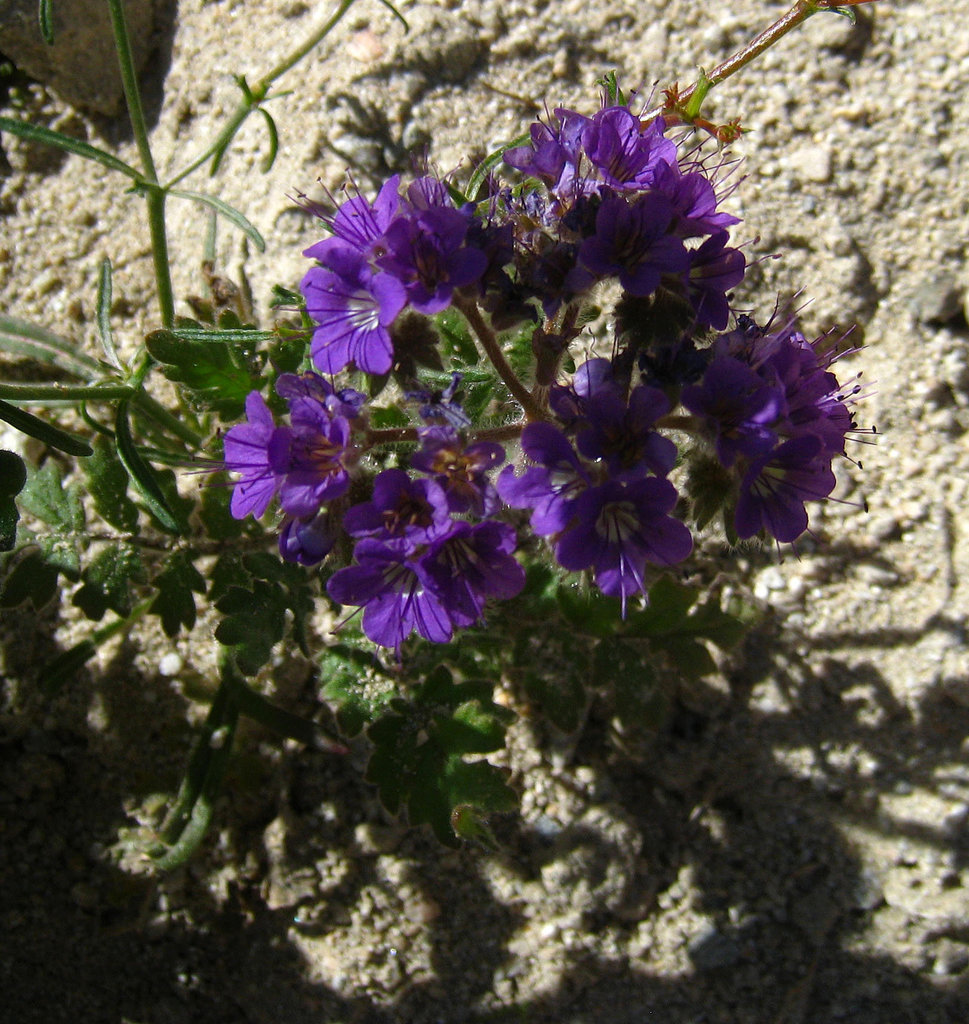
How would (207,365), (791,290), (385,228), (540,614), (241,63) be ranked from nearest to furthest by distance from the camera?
(385,228) < (207,365) < (540,614) < (791,290) < (241,63)

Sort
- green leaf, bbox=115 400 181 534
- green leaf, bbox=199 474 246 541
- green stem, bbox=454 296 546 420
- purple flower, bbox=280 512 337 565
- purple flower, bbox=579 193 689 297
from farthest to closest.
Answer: green leaf, bbox=199 474 246 541 < green leaf, bbox=115 400 181 534 < green stem, bbox=454 296 546 420 < purple flower, bbox=280 512 337 565 < purple flower, bbox=579 193 689 297

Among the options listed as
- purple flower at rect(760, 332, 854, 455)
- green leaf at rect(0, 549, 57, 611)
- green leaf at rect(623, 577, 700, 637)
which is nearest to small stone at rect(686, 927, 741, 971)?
green leaf at rect(623, 577, 700, 637)

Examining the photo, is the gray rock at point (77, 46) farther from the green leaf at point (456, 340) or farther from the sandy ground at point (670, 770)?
the green leaf at point (456, 340)

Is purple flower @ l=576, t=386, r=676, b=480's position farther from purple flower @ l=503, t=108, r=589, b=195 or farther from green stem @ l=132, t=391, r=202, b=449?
green stem @ l=132, t=391, r=202, b=449

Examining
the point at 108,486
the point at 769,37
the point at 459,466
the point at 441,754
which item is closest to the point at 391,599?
the point at 459,466

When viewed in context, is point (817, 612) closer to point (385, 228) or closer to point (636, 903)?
point (636, 903)

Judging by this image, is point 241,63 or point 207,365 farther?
point 241,63

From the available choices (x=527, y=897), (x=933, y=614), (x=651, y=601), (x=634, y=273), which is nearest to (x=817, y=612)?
(x=933, y=614)
